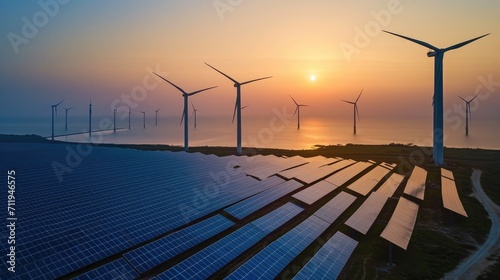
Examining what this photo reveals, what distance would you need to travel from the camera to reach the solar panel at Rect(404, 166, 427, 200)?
34.4 m

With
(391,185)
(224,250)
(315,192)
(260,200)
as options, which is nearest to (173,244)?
(224,250)

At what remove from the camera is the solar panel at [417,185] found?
34375 mm

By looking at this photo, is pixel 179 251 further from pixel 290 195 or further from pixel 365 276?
pixel 290 195

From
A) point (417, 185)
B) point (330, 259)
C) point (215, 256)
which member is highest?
point (417, 185)

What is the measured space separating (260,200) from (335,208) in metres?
7.20

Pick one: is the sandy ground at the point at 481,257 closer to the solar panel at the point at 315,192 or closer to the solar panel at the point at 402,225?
the solar panel at the point at 402,225

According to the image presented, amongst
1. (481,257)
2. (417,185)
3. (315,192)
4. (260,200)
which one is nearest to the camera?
(481,257)

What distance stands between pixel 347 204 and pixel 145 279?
21596 mm

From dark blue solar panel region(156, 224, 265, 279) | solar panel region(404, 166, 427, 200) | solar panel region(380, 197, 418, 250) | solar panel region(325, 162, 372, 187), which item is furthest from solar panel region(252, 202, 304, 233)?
solar panel region(404, 166, 427, 200)

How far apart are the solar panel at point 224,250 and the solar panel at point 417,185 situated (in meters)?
16.8

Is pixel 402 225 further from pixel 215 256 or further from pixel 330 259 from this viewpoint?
pixel 215 256

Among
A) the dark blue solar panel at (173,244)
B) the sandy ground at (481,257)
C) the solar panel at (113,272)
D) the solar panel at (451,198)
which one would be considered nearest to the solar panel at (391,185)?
the solar panel at (451,198)

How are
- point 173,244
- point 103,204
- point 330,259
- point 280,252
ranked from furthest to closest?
point 103,204, point 280,252, point 330,259, point 173,244

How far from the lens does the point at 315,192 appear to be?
33406 mm
